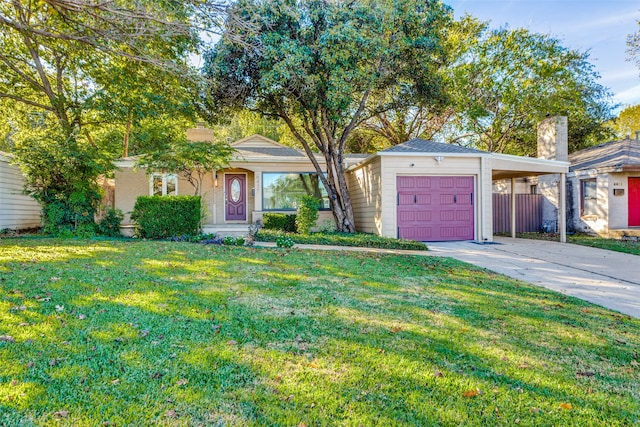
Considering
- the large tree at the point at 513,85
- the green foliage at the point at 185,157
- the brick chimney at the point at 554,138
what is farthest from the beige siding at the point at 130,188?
the brick chimney at the point at 554,138

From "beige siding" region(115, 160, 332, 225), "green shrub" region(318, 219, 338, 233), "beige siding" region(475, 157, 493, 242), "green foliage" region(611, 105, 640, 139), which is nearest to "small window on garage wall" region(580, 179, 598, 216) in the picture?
"beige siding" region(475, 157, 493, 242)

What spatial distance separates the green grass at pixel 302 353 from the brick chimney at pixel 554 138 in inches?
471

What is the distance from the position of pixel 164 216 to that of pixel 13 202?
6.29 meters

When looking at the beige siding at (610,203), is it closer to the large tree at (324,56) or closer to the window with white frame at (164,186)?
the large tree at (324,56)

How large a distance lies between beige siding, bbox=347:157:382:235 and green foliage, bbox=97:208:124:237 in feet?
25.1

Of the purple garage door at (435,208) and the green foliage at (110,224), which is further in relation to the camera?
the purple garage door at (435,208)

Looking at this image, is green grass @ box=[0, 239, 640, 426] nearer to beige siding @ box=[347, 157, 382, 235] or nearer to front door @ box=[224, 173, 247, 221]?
beige siding @ box=[347, 157, 382, 235]

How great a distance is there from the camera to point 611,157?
13438 millimetres

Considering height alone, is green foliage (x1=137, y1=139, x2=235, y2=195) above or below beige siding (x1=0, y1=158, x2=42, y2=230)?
above

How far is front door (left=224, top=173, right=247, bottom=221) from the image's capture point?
14.6m

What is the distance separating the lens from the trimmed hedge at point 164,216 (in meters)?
9.72

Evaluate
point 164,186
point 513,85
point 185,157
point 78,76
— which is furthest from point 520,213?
point 78,76

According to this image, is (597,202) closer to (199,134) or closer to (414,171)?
(414,171)

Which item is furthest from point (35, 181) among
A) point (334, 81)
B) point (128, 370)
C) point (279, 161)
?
point (128, 370)
